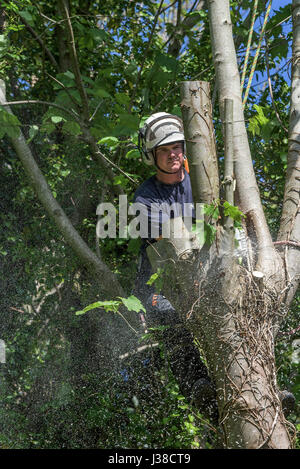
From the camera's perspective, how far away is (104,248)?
5188mm

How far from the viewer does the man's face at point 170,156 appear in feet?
10.3

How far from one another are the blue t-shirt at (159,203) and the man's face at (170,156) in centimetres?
14

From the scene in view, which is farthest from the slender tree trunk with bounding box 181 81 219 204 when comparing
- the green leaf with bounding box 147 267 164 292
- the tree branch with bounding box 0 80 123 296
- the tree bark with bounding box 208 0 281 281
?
the tree branch with bounding box 0 80 123 296

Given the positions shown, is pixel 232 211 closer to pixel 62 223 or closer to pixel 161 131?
pixel 161 131

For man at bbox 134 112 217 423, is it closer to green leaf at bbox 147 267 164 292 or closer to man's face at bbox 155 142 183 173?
man's face at bbox 155 142 183 173

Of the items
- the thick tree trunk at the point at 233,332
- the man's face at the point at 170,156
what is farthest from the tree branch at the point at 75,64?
the thick tree trunk at the point at 233,332

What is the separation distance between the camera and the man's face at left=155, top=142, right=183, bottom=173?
3.13 meters

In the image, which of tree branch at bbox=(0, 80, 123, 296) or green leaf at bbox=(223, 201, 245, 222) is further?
tree branch at bbox=(0, 80, 123, 296)

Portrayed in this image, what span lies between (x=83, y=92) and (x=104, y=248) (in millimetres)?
2092

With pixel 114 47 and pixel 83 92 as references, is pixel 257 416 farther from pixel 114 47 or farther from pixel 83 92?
pixel 114 47

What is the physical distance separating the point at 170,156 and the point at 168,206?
0.31m

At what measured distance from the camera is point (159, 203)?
3158mm

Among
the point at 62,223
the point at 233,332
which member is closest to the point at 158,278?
the point at 233,332
